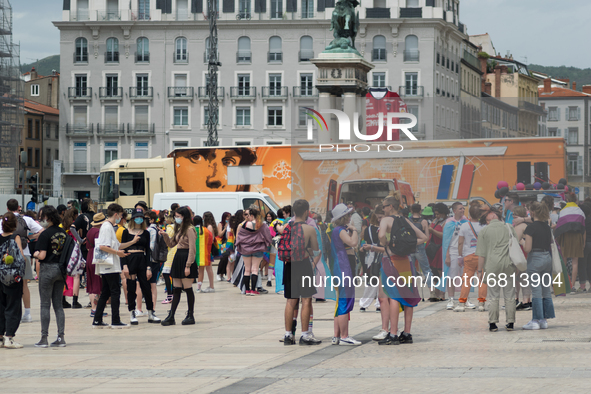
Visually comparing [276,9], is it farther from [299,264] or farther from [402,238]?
[299,264]

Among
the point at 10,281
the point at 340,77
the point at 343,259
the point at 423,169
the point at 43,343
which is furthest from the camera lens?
the point at 340,77

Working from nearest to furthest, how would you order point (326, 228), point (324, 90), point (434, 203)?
point (326, 228)
point (434, 203)
point (324, 90)

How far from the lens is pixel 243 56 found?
72000 mm

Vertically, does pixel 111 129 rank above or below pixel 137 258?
above

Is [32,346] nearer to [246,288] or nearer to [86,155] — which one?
[246,288]

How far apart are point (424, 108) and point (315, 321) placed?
4038mm

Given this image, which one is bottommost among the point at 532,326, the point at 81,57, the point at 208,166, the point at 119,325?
the point at 119,325

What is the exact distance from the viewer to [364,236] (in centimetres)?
1392

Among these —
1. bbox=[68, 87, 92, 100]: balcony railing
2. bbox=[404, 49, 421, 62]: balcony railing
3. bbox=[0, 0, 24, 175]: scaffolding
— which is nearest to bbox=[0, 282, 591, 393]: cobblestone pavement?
bbox=[0, 0, 24, 175]: scaffolding

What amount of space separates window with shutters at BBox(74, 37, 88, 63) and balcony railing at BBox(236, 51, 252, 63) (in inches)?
475

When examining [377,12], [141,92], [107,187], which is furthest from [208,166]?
[377,12]

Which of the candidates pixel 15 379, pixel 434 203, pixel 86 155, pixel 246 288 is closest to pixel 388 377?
pixel 15 379

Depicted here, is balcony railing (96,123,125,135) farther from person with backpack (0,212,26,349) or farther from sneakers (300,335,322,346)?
sneakers (300,335,322,346)

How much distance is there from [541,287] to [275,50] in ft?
200
